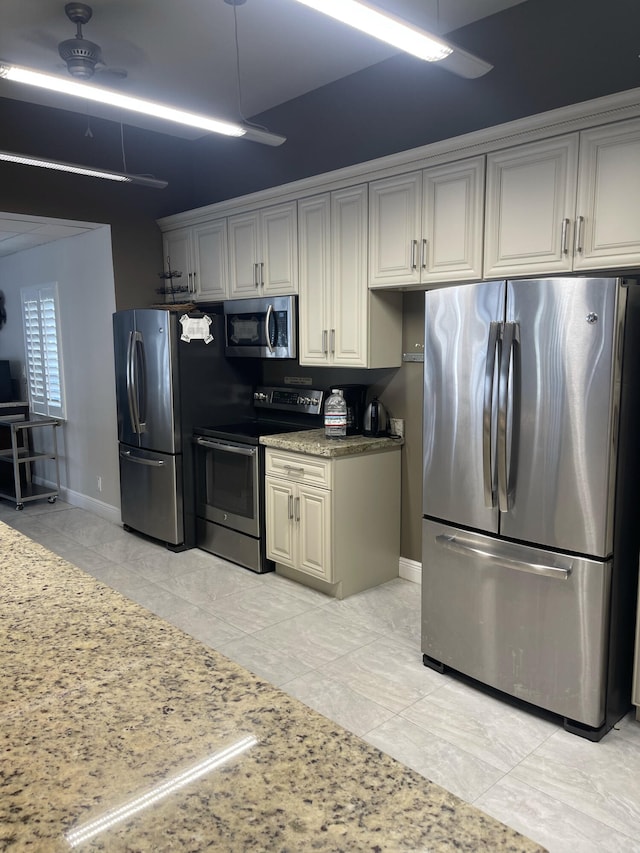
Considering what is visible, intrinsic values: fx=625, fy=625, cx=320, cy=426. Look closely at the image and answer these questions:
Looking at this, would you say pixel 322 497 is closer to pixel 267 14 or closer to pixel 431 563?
pixel 431 563

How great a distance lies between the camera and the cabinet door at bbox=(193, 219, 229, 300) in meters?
4.53

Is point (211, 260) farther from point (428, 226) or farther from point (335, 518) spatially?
point (335, 518)

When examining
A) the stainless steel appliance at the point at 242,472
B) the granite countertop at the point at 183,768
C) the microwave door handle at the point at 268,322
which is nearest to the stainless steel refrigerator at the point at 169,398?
the stainless steel appliance at the point at 242,472

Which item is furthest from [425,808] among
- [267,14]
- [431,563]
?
[267,14]

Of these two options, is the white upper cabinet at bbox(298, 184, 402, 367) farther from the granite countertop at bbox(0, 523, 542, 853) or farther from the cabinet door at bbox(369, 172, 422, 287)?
the granite countertop at bbox(0, 523, 542, 853)

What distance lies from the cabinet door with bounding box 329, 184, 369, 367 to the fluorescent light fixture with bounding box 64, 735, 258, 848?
2936 millimetres

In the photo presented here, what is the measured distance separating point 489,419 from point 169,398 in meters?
2.53

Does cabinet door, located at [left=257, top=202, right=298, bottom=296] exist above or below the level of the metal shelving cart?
above

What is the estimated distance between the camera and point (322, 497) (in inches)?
142

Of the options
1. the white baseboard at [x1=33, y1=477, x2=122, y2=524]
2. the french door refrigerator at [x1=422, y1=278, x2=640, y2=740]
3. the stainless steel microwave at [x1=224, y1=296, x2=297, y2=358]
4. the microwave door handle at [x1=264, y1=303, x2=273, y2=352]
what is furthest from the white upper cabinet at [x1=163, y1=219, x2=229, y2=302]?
the french door refrigerator at [x1=422, y1=278, x2=640, y2=740]

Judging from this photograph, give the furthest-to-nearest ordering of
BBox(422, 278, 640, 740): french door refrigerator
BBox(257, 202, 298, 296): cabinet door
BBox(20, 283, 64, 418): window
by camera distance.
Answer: BBox(20, 283, 64, 418): window
BBox(257, 202, 298, 296): cabinet door
BBox(422, 278, 640, 740): french door refrigerator

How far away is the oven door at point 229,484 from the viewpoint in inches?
160

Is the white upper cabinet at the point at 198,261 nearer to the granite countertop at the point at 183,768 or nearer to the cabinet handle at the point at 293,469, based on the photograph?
the cabinet handle at the point at 293,469

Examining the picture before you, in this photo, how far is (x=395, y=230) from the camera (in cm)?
338
